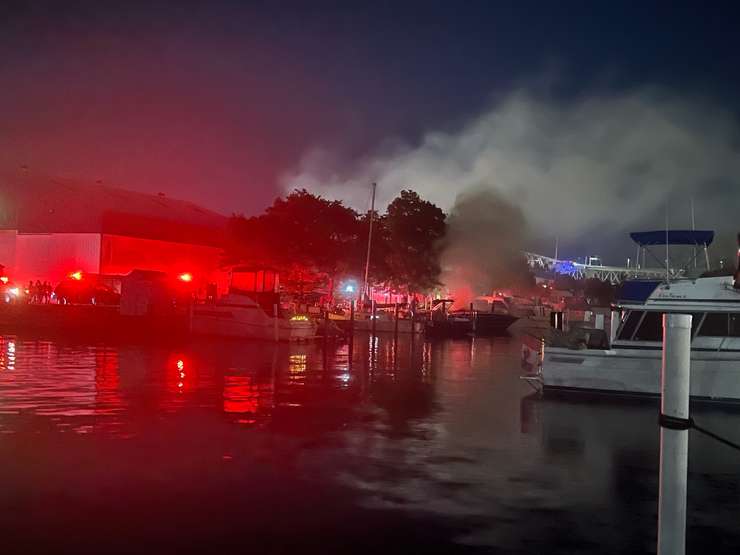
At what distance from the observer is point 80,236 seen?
53344 mm

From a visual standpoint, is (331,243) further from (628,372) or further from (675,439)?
(675,439)

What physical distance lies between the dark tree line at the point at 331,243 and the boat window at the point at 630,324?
3978 cm

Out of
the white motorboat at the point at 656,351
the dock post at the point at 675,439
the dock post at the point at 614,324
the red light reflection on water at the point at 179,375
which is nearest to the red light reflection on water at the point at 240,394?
the red light reflection on water at the point at 179,375

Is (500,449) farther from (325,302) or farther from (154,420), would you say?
(325,302)

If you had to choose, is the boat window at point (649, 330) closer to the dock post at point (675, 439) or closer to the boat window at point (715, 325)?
the boat window at point (715, 325)

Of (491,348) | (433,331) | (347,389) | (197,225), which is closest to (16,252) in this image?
(197,225)

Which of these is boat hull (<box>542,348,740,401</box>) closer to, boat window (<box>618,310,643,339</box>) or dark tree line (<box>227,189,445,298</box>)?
boat window (<box>618,310,643,339</box>)

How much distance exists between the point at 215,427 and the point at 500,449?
499 cm

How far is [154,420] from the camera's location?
581 inches

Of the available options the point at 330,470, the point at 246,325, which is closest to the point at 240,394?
the point at 330,470

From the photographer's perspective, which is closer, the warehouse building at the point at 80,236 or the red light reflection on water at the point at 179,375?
→ the red light reflection on water at the point at 179,375

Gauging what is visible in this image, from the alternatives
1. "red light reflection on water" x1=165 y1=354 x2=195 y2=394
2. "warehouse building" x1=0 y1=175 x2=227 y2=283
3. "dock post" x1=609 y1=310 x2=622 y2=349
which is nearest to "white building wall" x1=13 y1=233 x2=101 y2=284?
"warehouse building" x1=0 y1=175 x2=227 y2=283

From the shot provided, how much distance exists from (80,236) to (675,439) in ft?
175

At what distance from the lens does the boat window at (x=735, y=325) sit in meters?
19.7
